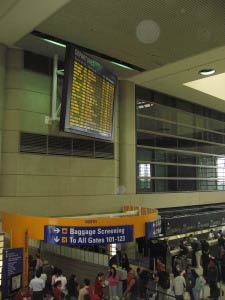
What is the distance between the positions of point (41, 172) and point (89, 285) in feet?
13.3

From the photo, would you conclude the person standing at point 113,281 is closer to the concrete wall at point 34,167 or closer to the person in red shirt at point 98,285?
the person in red shirt at point 98,285

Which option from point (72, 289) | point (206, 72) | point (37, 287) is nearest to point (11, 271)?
point (37, 287)

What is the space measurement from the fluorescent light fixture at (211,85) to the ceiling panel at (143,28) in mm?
3938

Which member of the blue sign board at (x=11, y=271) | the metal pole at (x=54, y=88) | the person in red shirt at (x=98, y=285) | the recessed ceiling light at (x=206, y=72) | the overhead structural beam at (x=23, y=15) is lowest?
the person in red shirt at (x=98, y=285)

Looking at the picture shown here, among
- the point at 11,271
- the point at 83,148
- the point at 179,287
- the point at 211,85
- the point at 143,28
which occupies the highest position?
the point at 211,85

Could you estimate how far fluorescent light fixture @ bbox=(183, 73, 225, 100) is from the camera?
15.3 meters

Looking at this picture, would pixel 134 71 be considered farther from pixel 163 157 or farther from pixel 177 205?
pixel 177 205

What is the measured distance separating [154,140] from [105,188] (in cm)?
377

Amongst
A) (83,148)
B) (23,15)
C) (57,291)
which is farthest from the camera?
(83,148)

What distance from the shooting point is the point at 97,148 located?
12484 millimetres

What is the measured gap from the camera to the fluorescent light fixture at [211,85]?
50.1ft

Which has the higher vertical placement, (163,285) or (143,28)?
(143,28)

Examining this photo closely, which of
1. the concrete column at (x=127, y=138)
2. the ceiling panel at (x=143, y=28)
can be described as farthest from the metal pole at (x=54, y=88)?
the concrete column at (x=127, y=138)

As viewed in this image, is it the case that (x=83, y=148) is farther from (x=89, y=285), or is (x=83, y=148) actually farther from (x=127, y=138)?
(x=89, y=285)
